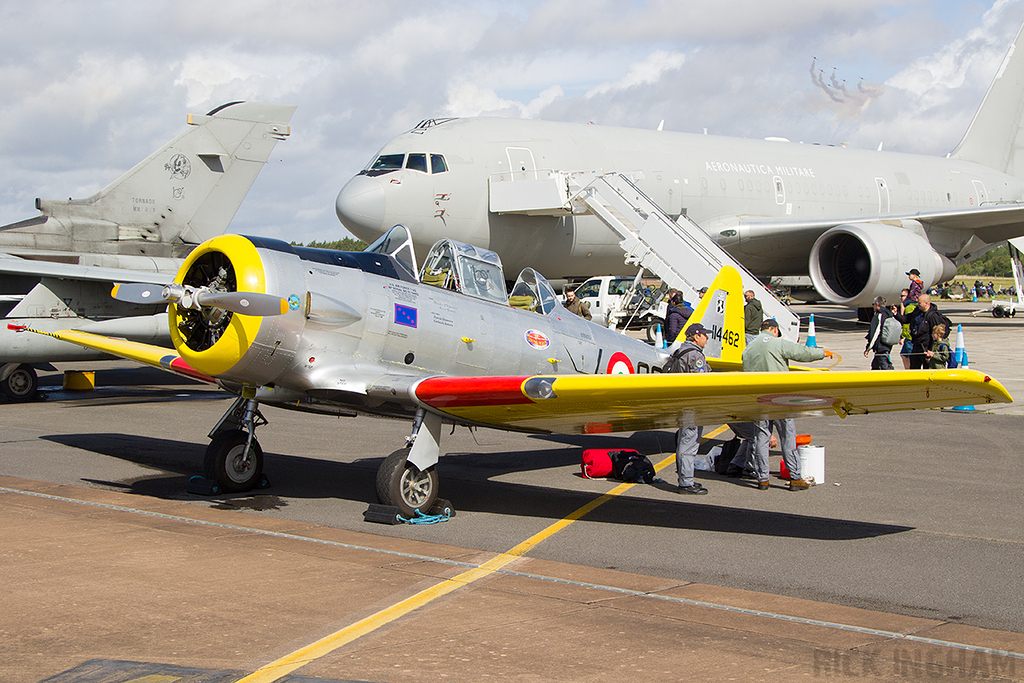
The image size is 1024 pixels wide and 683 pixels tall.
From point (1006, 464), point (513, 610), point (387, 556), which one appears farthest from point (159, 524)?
point (1006, 464)

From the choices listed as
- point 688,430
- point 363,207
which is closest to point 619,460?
point 688,430

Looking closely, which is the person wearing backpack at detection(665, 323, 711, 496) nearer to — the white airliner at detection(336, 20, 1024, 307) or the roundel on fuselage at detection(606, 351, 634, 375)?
the roundel on fuselage at detection(606, 351, 634, 375)

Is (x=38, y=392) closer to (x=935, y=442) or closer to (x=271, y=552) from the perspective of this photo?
(x=271, y=552)

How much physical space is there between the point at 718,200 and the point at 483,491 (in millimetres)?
18677

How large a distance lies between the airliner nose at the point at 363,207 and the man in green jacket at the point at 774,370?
37.6ft

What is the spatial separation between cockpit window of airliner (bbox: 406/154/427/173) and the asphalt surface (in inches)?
386

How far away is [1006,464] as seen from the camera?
388 inches

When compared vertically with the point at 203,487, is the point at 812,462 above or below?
above

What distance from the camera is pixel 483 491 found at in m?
8.57

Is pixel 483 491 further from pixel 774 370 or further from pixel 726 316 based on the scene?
pixel 726 316

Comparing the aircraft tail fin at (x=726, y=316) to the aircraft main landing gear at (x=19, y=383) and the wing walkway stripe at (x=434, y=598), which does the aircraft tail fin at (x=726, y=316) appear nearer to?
the wing walkway stripe at (x=434, y=598)

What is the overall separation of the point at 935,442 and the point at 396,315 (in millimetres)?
7618

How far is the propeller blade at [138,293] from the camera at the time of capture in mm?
7461

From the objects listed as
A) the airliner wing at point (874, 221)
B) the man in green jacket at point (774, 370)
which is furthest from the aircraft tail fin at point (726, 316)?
the airliner wing at point (874, 221)
